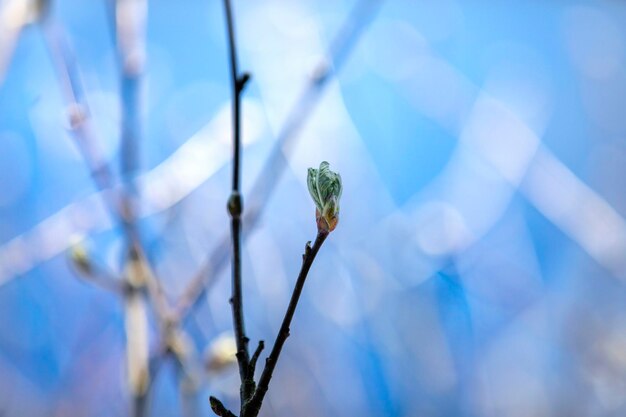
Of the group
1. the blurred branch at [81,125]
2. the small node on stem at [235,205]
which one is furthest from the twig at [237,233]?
the blurred branch at [81,125]

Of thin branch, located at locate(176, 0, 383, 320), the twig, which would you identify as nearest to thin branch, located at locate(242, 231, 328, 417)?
the twig

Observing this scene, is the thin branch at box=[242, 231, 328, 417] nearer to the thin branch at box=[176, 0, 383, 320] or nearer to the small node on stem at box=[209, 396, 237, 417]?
the small node on stem at box=[209, 396, 237, 417]

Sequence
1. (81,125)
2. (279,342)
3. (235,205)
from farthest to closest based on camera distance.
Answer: (81,125) → (235,205) → (279,342)

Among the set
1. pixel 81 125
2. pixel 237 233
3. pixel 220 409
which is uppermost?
pixel 81 125

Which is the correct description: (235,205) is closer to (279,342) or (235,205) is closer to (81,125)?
(279,342)

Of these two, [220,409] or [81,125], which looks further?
[81,125]

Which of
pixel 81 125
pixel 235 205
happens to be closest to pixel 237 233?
pixel 235 205
